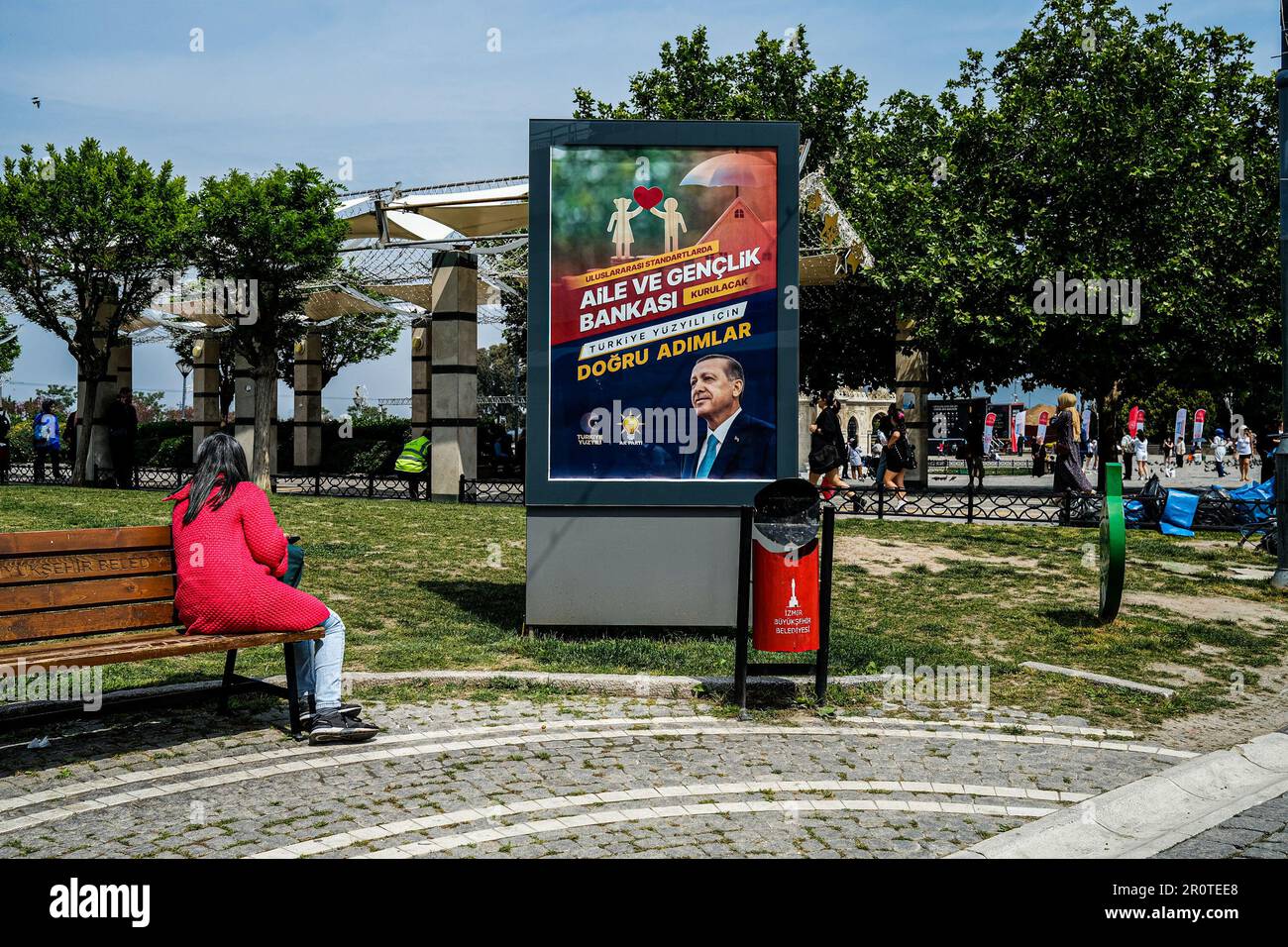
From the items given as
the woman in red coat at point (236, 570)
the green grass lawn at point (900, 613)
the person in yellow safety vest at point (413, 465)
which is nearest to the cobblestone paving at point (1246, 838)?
the green grass lawn at point (900, 613)

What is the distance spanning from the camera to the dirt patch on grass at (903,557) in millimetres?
12328

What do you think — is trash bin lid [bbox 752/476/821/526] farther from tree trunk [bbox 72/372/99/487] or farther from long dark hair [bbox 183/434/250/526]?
tree trunk [bbox 72/372/99/487]

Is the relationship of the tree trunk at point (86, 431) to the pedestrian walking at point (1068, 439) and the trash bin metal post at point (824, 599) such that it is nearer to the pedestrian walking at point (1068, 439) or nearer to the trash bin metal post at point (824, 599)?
the pedestrian walking at point (1068, 439)

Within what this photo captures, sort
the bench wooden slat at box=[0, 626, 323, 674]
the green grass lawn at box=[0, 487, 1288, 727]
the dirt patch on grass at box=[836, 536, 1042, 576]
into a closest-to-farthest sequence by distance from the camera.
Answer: the bench wooden slat at box=[0, 626, 323, 674]
the green grass lawn at box=[0, 487, 1288, 727]
the dirt patch on grass at box=[836, 536, 1042, 576]

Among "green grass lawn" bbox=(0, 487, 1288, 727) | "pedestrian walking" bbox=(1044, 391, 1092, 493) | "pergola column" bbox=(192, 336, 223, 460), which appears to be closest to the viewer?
"green grass lawn" bbox=(0, 487, 1288, 727)

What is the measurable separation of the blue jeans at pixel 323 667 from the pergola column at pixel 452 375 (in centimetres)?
1643

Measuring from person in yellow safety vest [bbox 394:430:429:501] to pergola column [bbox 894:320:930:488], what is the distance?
1150 cm

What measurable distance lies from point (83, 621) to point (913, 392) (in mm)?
24133

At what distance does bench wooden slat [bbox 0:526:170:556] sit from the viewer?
17.3ft

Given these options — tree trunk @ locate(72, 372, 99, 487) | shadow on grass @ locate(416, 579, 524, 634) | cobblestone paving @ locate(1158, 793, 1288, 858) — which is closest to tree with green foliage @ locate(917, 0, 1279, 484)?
shadow on grass @ locate(416, 579, 524, 634)
